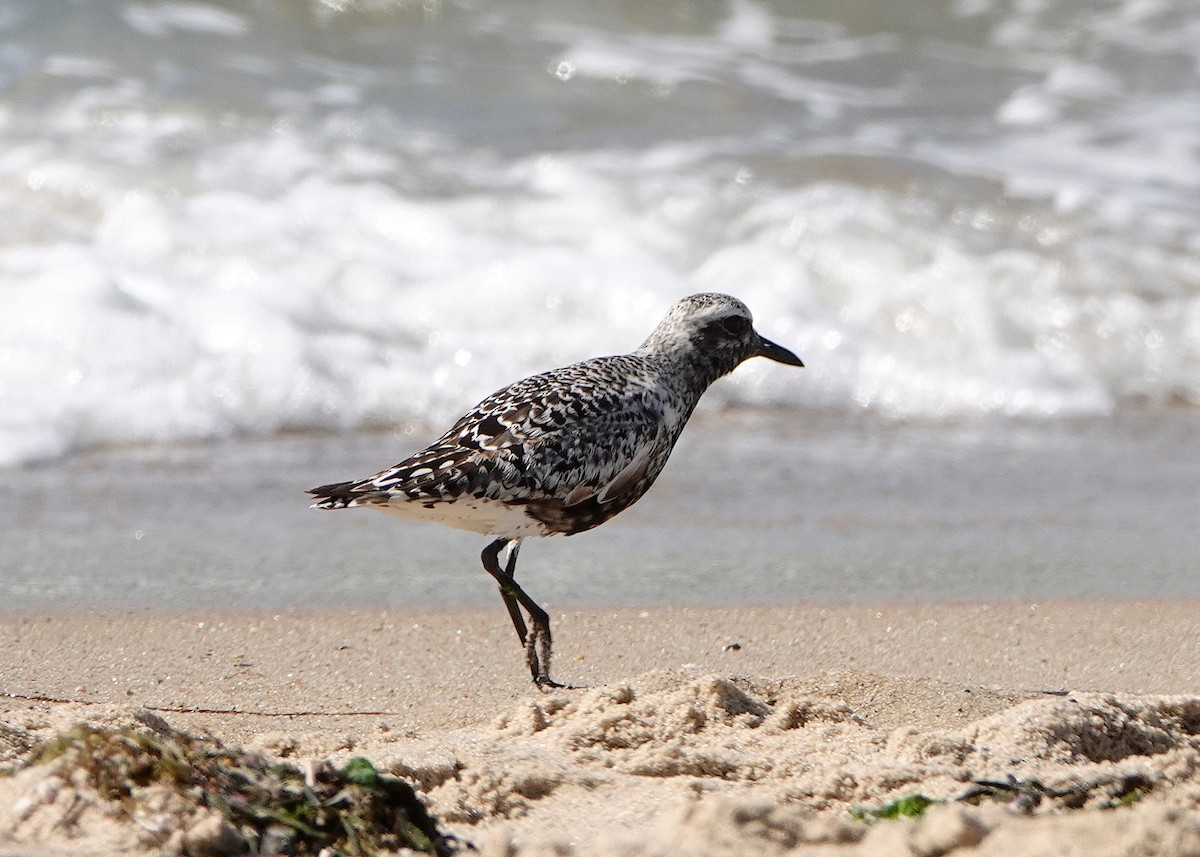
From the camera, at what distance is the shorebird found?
13.2 ft

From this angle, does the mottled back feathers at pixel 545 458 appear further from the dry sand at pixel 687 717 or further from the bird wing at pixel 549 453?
the dry sand at pixel 687 717

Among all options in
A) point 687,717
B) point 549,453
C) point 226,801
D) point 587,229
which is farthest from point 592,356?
point 226,801

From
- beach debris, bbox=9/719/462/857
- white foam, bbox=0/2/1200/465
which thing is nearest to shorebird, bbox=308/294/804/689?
beach debris, bbox=9/719/462/857

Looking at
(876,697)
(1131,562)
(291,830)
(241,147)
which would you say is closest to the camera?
(291,830)

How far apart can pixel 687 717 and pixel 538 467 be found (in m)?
0.93

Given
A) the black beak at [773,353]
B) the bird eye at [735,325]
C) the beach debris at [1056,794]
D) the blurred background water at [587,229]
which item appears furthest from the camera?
the blurred background water at [587,229]

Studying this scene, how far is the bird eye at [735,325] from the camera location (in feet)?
16.3

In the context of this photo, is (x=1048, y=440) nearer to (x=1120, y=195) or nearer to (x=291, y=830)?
(x=1120, y=195)

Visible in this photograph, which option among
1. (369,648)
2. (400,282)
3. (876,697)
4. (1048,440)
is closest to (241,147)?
(400,282)

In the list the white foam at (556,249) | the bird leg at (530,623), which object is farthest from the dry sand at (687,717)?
the white foam at (556,249)

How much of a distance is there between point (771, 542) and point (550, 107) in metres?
6.03

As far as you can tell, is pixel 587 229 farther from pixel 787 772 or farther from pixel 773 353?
pixel 787 772

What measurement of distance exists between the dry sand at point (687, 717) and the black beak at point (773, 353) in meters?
0.94

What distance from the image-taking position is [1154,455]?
277 inches
